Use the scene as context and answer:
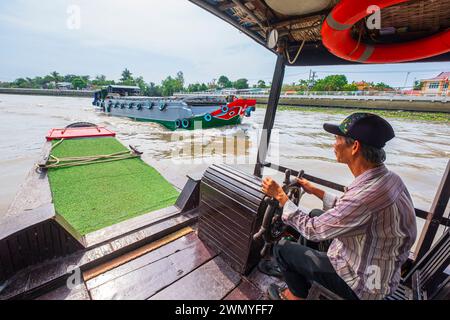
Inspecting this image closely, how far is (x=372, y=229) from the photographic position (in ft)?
3.19

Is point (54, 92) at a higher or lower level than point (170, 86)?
lower

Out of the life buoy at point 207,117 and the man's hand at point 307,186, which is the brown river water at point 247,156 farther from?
the man's hand at point 307,186

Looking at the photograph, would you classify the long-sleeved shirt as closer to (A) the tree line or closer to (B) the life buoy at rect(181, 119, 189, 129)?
(B) the life buoy at rect(181, 119, 189, 129)

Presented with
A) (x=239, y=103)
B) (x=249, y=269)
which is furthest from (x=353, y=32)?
(x=239, y=103)

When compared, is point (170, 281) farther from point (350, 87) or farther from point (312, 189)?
point (350, 87)

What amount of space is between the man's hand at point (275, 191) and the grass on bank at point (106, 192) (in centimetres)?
211

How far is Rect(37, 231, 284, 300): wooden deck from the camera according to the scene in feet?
4.86

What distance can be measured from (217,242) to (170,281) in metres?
0.48

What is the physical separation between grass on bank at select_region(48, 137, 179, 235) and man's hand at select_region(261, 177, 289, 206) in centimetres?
211

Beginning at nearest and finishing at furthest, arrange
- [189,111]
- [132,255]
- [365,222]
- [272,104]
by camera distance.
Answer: [365,222]
[132,255]
[272,104]
[189,111]

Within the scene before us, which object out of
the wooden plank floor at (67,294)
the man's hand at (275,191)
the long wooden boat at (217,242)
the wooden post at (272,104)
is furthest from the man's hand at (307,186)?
A: the wooden plank floor at (67,294)

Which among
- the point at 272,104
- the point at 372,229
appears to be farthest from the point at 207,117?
the point at 372,229

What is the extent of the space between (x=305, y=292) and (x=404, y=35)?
2.12 m
